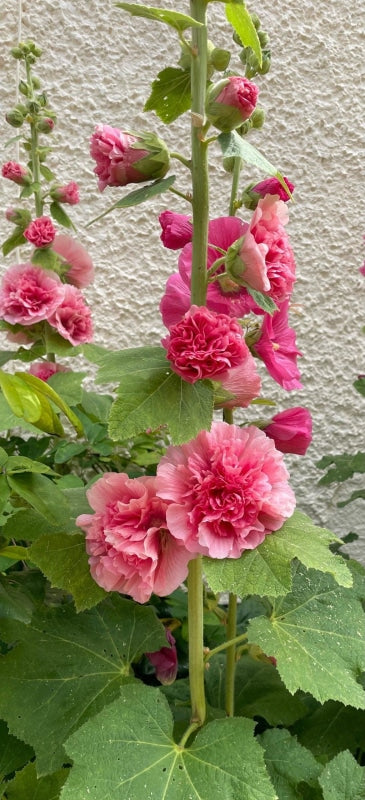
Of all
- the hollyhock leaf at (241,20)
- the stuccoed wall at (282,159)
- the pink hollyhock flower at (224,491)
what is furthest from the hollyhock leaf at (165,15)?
the stuccoed wall at (282,159)

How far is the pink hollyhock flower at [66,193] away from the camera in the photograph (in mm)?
1055

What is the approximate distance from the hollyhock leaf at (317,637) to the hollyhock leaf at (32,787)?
0.26 meters

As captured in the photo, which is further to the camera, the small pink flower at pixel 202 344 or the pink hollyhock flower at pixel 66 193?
the pink hollyhock flower at pixel 66 193

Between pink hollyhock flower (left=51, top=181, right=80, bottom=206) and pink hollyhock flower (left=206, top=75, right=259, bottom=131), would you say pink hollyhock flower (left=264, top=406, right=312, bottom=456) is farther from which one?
pink hollyhock flower (left=51, top=181, right=80, bottom=206)

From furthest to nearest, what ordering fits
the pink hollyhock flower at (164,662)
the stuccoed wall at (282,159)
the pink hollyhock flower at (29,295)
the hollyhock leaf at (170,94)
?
the stuccoed wall at (282,159)
the pink hollyhock flower at (29,295)
the pink hollyhock flower at (164,662)
the hollyhock leaf at (170,94)

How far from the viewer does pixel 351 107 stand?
1416mm

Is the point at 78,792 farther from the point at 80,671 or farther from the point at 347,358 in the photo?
the point at 347,358

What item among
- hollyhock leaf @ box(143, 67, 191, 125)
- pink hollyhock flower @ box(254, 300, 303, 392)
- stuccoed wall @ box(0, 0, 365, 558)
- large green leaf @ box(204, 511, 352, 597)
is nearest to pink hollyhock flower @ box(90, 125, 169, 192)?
hollyhock leaf @ box(143, 67, 191, 125)

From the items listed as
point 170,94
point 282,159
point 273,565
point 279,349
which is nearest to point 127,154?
point 170,94

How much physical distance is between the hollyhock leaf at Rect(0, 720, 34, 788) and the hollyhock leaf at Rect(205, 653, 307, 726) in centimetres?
25

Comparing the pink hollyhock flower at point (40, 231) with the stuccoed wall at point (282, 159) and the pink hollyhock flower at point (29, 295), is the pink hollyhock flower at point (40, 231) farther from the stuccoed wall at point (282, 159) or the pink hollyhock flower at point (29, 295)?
the stuccoed wall at point (282, 159)

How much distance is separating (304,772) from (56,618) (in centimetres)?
29

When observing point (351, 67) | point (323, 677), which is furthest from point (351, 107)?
point (323, 677)

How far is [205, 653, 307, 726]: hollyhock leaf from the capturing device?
79 centimetres
